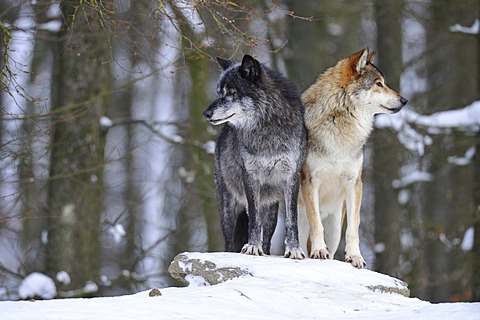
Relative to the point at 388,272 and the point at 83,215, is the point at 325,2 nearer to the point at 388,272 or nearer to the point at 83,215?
the point at 388,272

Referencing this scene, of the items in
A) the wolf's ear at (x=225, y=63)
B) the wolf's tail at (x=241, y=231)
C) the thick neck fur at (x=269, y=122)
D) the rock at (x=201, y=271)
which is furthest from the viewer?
the wolf's tail at (x=241, y=231)

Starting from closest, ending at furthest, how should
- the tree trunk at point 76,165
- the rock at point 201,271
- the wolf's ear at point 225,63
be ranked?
the rock at point 201,271 → the wolf's ear at point 225,63 → the tree trunk at point 76,165

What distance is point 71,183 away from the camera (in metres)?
11.0

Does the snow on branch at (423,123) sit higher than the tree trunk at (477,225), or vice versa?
the snow on branch at (423,123)

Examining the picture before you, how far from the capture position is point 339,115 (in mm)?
7727

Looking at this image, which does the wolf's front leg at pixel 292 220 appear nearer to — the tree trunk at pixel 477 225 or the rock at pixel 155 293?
the rock at pixel 155 293

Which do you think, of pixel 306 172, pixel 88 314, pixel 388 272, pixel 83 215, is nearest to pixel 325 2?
pixel 388 272

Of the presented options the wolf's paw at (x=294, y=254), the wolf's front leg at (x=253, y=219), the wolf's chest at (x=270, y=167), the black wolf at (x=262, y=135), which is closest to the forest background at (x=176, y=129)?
the black wolf at (x=262, y=135)

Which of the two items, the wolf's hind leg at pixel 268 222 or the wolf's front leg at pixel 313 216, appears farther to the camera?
the wolf's hind leg at pixel 268 222

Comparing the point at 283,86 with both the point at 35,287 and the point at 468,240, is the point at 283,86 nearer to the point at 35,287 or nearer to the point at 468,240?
the point at 35,287

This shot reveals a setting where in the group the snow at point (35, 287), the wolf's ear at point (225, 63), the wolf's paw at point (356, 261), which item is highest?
the wolf's ear at point (225, 63)

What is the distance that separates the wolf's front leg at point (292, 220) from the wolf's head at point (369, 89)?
3.35ft

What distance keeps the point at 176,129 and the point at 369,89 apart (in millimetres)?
5600

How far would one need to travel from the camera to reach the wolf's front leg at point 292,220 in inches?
285
